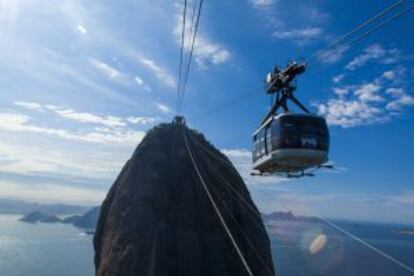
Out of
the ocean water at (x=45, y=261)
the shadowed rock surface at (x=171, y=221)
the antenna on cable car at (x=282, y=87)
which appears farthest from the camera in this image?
the ocean water at (x=45, y=261)

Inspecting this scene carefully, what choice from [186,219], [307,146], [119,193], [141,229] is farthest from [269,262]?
[307,146]

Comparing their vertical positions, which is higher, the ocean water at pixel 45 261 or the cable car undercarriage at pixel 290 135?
the cable car undercarriage at pixel 290 135

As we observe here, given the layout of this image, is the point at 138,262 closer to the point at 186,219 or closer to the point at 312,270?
the point at 186,219

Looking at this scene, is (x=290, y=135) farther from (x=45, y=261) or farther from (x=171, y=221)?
(x=45, y=261)

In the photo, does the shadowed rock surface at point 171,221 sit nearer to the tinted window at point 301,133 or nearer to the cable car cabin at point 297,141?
the cable car cabin at point 297,141

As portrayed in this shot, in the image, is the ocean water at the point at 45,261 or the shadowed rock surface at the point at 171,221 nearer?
the shadowed rock surface at the point at 171,221

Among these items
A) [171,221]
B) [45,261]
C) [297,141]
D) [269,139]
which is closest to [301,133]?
[297,141]

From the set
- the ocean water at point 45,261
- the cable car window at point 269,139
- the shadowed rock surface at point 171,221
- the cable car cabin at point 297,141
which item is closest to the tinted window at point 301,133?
the cable car cabin at point 297,141

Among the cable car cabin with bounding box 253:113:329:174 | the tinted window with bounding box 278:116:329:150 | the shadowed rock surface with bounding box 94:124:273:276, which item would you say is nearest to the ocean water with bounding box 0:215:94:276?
the shadowed rock surface with bounding box 94:124:273:276
